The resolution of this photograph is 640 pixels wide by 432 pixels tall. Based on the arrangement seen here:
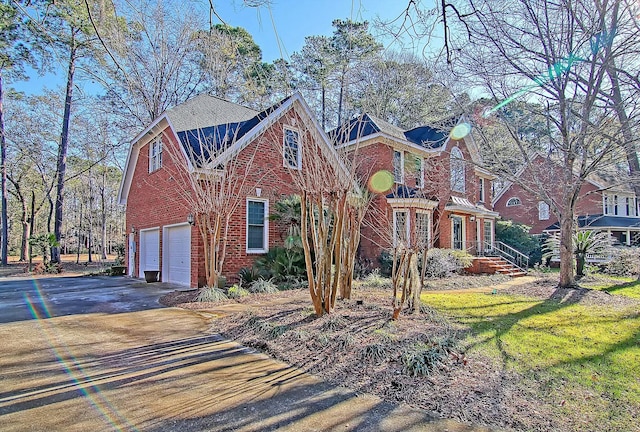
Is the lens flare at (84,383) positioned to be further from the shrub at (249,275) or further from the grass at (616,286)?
the grass at (616,286)

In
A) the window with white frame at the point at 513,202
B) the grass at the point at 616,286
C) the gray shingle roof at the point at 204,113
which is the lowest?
the grass at the point at 616,286

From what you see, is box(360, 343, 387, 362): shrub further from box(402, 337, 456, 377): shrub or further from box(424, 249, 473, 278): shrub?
box(424, 249, 473, 278): shrub

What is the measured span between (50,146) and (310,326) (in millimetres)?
26955

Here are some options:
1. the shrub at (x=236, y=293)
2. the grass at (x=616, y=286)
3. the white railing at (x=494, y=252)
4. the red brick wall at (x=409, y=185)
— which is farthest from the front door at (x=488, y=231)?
the shrub at (x=236, y=293)

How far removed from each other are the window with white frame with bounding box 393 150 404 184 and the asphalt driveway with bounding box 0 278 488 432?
487 inches

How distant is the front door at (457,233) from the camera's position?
18681 mm

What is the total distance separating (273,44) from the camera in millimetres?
4039

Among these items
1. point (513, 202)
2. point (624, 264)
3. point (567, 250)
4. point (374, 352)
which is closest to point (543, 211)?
point (513, 202)

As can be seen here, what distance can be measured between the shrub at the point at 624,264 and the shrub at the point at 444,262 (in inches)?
224

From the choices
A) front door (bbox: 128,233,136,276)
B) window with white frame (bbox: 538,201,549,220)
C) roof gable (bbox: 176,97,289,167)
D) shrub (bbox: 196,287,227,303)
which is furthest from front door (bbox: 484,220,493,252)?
front door (bbox: 128,233,136,276)

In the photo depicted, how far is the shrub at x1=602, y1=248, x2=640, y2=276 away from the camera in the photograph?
1441 cm

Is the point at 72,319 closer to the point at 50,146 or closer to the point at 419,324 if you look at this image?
the point at 419,324

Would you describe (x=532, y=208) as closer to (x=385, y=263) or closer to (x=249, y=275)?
(x=385, y=263)

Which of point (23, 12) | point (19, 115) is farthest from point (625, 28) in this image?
point (19, 115)
